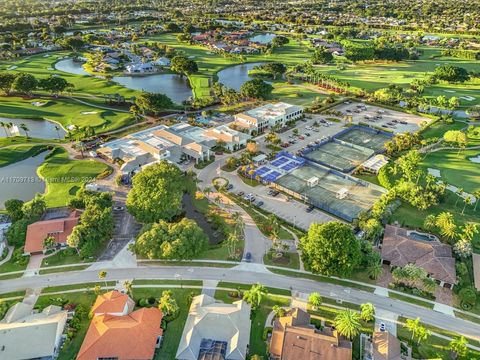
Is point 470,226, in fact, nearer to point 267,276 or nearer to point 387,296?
point 387,296

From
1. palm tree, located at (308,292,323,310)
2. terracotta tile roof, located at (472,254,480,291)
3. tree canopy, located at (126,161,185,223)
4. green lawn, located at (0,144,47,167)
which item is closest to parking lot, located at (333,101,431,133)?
terracotta tile roof, located at (472,254,480,291)

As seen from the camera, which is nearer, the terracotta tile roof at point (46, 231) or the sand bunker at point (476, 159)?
the terracotta tile roof at point (46, 231)

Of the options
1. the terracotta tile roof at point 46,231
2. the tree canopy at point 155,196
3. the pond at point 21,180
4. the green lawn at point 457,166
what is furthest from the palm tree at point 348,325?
the pond at point 21,180

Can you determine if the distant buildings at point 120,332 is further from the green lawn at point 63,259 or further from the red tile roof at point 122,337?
the green lawn at point 63,259

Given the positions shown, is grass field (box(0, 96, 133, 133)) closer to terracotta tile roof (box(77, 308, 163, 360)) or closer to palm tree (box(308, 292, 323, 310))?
terracotta tile roof (box(77, 308, 163, 360))

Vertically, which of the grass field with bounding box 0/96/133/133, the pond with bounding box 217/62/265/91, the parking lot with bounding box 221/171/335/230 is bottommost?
the parking lot with bounding box 221/171/335/230

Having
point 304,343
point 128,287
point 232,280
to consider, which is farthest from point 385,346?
point 128,287
